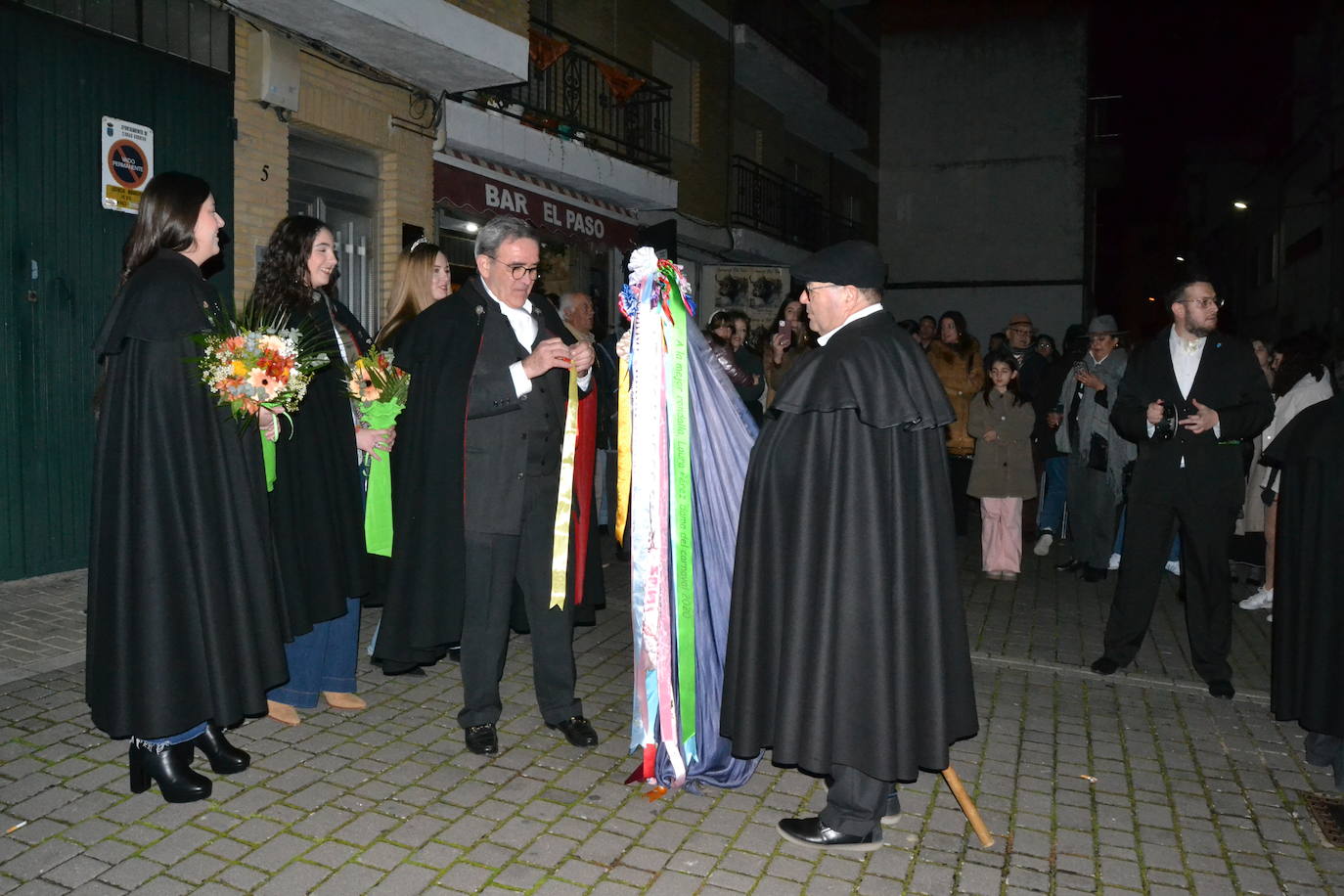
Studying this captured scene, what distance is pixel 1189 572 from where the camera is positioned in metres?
5.89

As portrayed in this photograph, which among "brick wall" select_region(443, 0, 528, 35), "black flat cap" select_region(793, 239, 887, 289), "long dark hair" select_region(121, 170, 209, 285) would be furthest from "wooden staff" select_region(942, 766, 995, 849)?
"brick wall" select_region(443, 0, 528, 35)

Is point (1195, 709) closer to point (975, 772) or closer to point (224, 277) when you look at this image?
point (975, 772)

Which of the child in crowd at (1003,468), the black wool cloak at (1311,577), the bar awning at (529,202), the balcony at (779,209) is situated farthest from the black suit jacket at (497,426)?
the balcony at (779,209)

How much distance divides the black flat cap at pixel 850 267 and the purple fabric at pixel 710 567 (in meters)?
0.77

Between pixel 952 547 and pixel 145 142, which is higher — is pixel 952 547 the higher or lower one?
the lower one

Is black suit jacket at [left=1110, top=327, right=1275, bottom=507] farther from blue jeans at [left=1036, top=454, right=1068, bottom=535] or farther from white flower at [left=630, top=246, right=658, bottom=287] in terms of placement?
blue jeans at [left=1036, top=454, right=1068, bottom=535]

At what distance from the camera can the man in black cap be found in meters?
3.53

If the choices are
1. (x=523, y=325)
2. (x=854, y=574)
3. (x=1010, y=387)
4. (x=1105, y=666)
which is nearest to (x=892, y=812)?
(x=854, y=574)

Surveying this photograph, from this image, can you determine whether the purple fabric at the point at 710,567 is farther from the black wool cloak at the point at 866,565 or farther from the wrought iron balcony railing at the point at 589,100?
the wrought iron balcony railing at the point at 589,100

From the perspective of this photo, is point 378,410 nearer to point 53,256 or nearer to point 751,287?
point 53,256

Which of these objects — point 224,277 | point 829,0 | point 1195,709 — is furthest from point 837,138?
point 1195,709

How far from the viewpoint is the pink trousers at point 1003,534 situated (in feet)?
28.9

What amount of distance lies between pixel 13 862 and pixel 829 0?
24.4 m

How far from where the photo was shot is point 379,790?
4098mm
